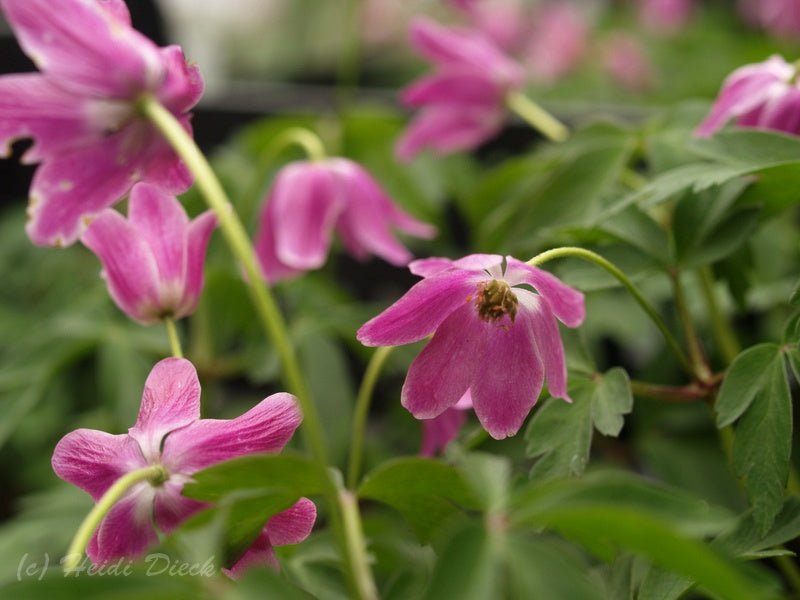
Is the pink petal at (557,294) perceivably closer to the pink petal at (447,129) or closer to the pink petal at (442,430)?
the pink petal at (442,430)

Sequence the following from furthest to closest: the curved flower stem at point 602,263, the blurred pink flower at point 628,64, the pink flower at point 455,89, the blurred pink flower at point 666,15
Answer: the blurred pink flower at point 666,15 → the blurred pink flower at point 628,64 → the pink flower at point 455,89 → the curved flower stem at point 602,263

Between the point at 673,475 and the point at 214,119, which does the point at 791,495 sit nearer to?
the point at 673,475

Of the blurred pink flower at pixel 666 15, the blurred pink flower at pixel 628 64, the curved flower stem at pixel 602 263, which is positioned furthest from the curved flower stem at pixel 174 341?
the blurred pink flower at pixel 666 15

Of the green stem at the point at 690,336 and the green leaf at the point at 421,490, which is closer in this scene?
the green leaf at the point at 421,490

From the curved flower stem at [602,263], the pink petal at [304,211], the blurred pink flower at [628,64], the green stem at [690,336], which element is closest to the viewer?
the curved flower stem at [602,263]

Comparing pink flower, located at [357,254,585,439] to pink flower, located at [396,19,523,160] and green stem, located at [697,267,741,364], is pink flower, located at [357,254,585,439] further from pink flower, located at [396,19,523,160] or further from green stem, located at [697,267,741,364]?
pink flower, located at [396,19,523,160]

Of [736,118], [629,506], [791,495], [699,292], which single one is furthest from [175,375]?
[699,292]

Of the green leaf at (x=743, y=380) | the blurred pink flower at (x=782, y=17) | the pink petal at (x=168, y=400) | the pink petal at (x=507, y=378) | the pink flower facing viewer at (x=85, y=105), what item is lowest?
the blurred pink flower at (x=782, y=17)

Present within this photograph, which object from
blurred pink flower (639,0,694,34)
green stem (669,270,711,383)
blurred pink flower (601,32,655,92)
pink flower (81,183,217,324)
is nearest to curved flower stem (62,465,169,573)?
pink flower (81,183,217,324)
